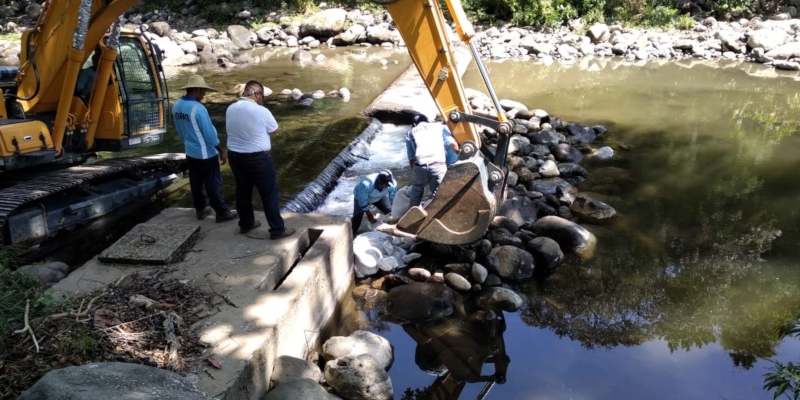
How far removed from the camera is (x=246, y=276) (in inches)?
191

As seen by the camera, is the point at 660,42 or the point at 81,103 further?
the point at 660,42

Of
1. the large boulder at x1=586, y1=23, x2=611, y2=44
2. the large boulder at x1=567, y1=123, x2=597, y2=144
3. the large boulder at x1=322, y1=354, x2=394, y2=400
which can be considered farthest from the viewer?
the large boulder at x1=586, y1=23, x2=611, y2=44

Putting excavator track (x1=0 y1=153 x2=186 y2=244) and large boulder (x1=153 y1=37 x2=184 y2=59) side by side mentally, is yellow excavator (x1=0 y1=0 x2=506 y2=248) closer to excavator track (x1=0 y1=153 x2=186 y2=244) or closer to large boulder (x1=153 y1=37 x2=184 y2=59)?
excavator track (x1=0 y1=153 x2=186 y2=244)

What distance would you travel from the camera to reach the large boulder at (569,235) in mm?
6938

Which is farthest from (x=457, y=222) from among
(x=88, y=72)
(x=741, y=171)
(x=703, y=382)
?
(x=741, y=171)

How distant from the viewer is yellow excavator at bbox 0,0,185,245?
604 centimetres

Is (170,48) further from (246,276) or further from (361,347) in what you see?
(361,347)

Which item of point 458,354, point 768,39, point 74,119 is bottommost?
point 458,354

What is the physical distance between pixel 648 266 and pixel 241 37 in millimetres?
17563

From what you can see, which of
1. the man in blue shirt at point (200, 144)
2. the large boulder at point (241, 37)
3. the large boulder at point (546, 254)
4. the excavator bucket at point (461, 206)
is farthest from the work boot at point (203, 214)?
the large boulder at point (241, 37)

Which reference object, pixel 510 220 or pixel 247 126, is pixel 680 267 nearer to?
pixel 510 220

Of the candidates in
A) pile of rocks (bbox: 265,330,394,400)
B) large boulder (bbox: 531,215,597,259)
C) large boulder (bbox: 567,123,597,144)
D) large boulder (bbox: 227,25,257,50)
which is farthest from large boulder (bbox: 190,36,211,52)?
pile of rocks (bbox: 265,330,394,400)

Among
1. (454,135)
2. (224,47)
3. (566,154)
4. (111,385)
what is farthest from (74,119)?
(224,47)

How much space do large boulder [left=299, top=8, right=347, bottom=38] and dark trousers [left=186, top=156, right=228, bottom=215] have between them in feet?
53.9
